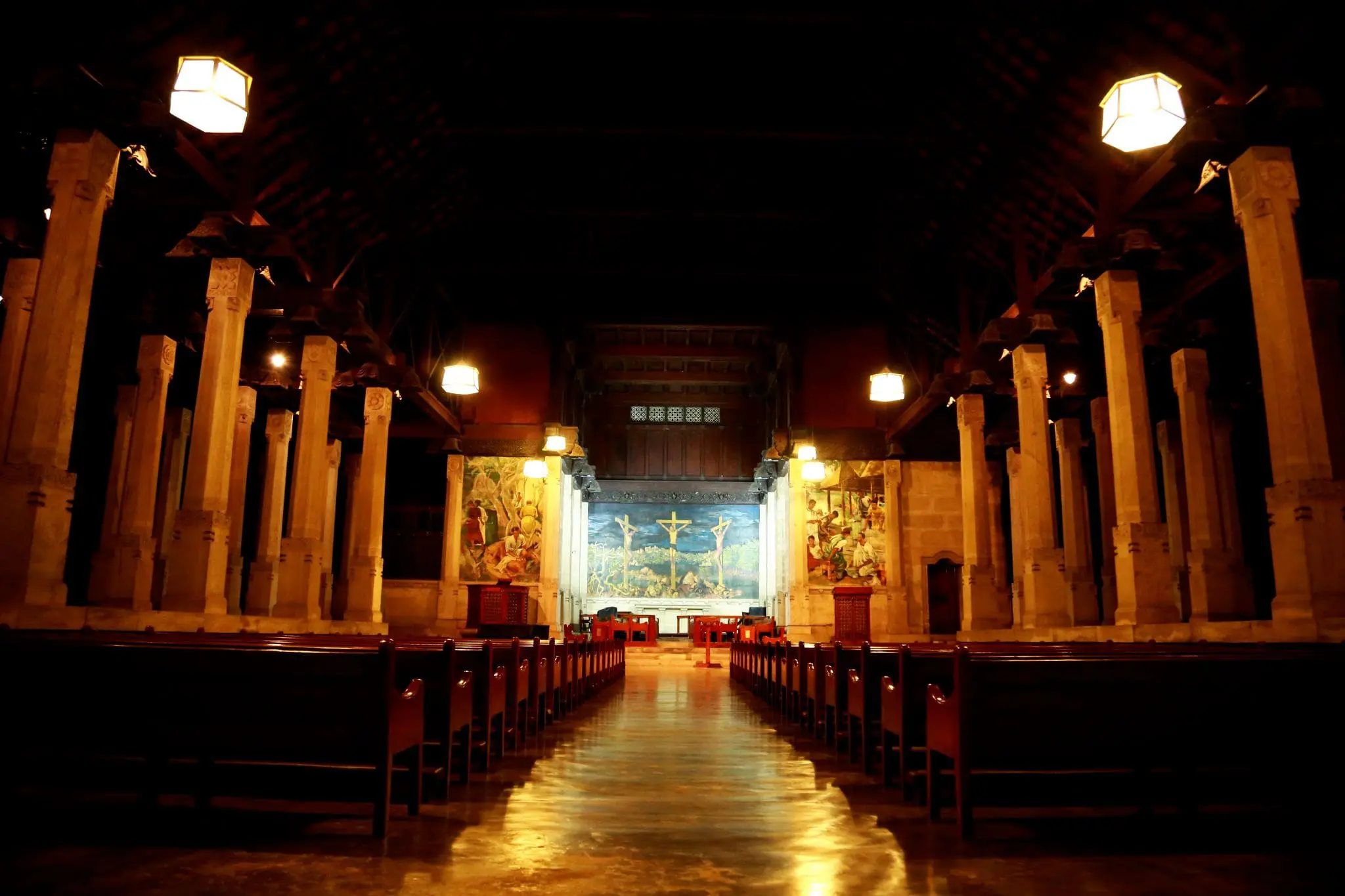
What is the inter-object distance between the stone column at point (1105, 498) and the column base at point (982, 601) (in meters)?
1.67

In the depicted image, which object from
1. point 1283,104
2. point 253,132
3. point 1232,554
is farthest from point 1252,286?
point 253,132

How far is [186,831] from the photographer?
10.9 ft

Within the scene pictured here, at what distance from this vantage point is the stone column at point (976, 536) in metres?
14.3

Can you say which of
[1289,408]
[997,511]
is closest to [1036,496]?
[1289,408]

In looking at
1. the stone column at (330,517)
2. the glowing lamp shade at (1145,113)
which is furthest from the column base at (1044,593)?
the stone column at (330,517)

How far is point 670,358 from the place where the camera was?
2403 centimetres

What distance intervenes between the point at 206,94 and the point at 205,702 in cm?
541

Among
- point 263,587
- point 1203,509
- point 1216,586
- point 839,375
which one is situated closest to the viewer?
point 1216,586

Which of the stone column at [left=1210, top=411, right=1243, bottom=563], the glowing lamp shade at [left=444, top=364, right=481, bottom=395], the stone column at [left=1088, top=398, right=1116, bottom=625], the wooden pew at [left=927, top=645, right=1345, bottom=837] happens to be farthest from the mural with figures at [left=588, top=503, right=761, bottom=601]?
the wooden pew at [left=927, top=645, right=1345, bottom=837]

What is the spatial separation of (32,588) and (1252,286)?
31.8ft

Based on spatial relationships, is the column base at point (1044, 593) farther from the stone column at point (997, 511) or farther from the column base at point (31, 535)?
the column base at point (31, 535)

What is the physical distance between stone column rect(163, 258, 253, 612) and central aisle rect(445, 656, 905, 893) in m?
5.44

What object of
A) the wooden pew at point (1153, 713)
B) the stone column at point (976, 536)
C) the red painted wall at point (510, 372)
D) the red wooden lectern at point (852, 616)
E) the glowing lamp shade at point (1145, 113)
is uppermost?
the red painted wall at point (510, 372)

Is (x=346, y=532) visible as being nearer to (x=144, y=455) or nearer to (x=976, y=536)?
(x=144, y=455)
